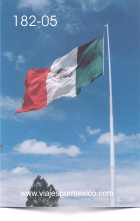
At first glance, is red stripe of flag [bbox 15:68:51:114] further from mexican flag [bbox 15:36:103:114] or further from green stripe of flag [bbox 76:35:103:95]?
green stripe of flag [bbox 76:35:103:95]

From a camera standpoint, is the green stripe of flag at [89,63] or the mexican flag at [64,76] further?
the mexican flag at [64,76]

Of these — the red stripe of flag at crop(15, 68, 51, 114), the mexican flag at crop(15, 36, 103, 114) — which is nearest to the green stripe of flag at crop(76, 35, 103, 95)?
Result: the mexican flag at crop(15, 36, 103, 114)

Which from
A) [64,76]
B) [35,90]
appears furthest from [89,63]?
[35,90]

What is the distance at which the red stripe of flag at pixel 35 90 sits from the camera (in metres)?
18.5

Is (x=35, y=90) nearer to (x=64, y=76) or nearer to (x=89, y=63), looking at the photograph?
(x=64, y=76)

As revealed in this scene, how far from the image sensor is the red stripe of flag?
60.7 feet

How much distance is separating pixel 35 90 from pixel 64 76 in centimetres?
212

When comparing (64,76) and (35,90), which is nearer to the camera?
(64,76)

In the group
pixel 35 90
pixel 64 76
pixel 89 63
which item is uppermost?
pixel 89 63

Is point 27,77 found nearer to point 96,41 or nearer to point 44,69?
point 44,69

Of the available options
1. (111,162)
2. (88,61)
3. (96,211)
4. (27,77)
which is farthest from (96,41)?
(96,211)

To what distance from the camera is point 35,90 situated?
19.0m

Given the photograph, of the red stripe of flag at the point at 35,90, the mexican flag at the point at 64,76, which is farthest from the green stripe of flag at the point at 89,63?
the red stripe of flag at the point at 35,90

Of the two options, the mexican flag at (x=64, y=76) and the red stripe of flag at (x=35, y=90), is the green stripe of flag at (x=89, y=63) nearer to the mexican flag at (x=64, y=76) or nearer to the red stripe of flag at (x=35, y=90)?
the mexican flag at (x=64, y=76)
